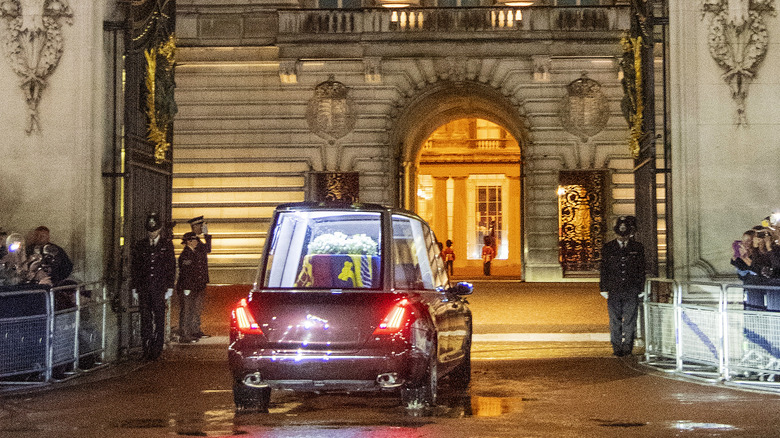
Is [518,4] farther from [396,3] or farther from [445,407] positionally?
[445,407]

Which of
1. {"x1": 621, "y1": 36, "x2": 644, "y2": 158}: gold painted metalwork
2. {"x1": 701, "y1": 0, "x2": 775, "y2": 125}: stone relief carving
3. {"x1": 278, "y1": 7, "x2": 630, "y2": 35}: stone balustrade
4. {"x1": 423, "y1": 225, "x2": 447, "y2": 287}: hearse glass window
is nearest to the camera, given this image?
{"x1": 423, "y1": 225, "x2": 447, "y2": 287}: hearse glass window

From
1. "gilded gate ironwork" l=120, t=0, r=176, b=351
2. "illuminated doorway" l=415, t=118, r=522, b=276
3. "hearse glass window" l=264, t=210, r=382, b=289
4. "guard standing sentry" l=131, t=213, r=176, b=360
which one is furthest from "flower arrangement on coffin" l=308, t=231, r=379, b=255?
"illuminated doorway" l=415, t=118, r=522, b=276

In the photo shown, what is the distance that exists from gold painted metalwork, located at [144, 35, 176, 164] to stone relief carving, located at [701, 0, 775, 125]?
7.61m

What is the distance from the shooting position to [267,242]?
962 cm

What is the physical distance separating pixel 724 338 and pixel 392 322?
4294 millimetres

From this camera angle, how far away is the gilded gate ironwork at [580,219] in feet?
99.8

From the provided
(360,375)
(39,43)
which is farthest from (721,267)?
(39,43)

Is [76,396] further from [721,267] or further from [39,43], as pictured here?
[721,267]

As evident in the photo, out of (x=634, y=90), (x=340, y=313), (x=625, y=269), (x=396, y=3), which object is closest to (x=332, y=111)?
(x=396, y=3)

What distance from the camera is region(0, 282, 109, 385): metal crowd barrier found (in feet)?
37.3

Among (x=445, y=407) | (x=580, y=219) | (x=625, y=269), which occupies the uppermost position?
(x=580, y=219)

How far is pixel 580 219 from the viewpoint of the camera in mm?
30625

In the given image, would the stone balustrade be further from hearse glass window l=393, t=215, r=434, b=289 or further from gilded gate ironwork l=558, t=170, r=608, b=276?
hearse glass window l=393, t=215, r=434, b=289

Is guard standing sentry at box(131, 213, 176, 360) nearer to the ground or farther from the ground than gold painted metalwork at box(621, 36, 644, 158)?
nearer to the ground
